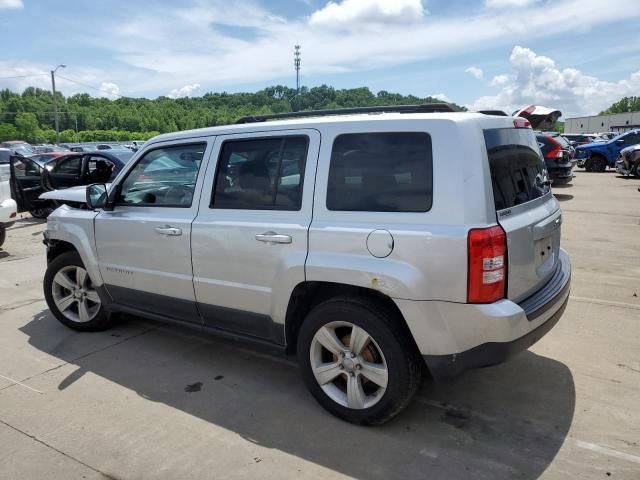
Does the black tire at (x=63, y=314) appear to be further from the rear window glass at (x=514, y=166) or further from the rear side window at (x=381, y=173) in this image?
the rear window glass at (x=514, y=166)

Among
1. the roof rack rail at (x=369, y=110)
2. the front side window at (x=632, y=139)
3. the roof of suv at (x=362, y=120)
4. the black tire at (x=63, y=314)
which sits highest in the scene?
the roof rack rail at (x=369, y=110)

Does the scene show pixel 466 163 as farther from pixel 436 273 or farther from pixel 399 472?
pixel 399 472

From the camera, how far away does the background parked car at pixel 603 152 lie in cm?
2194

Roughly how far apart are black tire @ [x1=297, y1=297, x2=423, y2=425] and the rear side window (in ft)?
1.95

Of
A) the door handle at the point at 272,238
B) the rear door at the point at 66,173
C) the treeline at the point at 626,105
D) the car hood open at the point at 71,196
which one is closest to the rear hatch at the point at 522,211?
the door handle at the point at 272,238

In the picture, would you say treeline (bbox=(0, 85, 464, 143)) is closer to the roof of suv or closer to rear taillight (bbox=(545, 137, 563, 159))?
rear taillight (bbox=(545, 137, 563, 159))

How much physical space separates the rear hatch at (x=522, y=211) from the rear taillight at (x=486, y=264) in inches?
2.4

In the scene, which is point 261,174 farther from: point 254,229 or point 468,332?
point 468,332

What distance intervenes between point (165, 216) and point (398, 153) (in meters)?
1.99

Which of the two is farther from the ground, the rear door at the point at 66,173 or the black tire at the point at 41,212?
the rear door at the point at 66,173

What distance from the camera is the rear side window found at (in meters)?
2.86

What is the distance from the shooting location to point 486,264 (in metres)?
2.68

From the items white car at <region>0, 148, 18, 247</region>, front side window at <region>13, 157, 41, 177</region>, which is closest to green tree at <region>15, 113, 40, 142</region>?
front side window at <region>13, 157, 41, 177</region>

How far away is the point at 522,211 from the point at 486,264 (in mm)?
587
